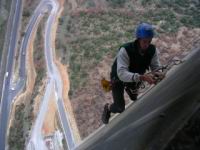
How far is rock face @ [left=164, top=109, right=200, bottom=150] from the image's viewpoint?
1971 millimetres

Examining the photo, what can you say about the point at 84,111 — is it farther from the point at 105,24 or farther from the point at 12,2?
the point at 12,2

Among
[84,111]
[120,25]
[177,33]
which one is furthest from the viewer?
[120,25]

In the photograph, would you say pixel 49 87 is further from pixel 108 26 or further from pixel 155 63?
pixel 155 63

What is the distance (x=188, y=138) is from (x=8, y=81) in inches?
1351

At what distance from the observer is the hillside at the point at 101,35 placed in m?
27.3

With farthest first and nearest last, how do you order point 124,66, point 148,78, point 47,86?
point 47,86, point 124,66, point 148,78

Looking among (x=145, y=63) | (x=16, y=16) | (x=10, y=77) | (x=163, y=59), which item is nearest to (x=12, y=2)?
(x=16, y=16)

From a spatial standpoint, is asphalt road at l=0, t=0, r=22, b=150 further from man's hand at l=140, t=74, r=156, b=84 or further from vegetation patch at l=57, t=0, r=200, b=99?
man's hand at l=140, t=74, r=156, b=84

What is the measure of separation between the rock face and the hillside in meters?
22.3

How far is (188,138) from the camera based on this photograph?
6.49 feet

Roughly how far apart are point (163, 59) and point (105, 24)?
9451 millimetres

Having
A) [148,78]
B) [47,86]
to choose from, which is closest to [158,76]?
[148,78]

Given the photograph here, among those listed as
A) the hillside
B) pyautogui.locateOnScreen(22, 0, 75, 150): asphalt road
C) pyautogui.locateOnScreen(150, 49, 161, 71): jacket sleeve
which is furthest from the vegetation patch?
pyautogui.locateOnScreen(150, 49, 161, 71): jacket sleeve

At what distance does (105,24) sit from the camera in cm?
3512
